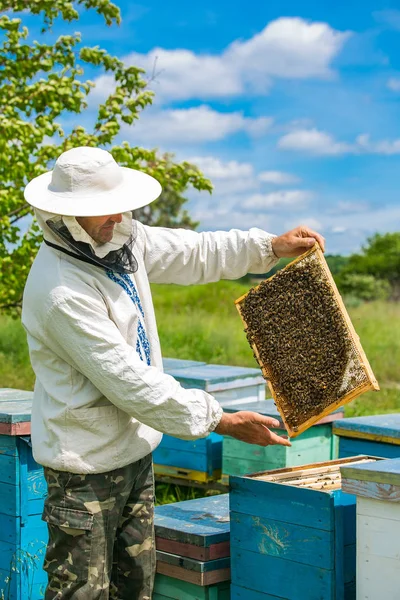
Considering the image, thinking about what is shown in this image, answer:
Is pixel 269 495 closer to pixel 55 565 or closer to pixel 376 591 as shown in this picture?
pixel 376 591

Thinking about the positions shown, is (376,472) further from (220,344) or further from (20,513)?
(220,344)

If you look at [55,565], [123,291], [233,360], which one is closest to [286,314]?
[123,291]

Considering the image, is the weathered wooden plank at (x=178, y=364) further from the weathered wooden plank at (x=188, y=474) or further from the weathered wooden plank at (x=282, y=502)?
the weathered wooden plank at (x=282, y=502)

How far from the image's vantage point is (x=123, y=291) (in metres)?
3.19

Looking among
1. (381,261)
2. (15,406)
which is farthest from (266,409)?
(381,261)

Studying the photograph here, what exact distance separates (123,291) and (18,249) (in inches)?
238

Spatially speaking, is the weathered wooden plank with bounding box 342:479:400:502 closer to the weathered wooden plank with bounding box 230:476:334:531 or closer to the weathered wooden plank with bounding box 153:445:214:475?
the weathered wooden plank with bounding box 230:476:334:531

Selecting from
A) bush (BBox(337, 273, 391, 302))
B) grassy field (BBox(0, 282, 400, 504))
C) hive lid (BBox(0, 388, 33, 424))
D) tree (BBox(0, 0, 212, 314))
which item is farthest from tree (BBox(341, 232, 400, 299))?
hive lid (BBox(0, 388, 33, 424))

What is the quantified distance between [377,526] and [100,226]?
1526 millimetres

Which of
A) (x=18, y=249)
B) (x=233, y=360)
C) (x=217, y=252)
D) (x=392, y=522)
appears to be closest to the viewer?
(x=392, y=522)

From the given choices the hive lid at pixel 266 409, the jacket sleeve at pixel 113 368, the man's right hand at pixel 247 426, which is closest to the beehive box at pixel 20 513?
the jacket sleeve at pixel 113 368

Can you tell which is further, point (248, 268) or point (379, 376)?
point (379, 376)

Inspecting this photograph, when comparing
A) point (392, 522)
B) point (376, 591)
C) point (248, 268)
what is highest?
point (248, 268)

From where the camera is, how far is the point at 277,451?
5.13 metres
